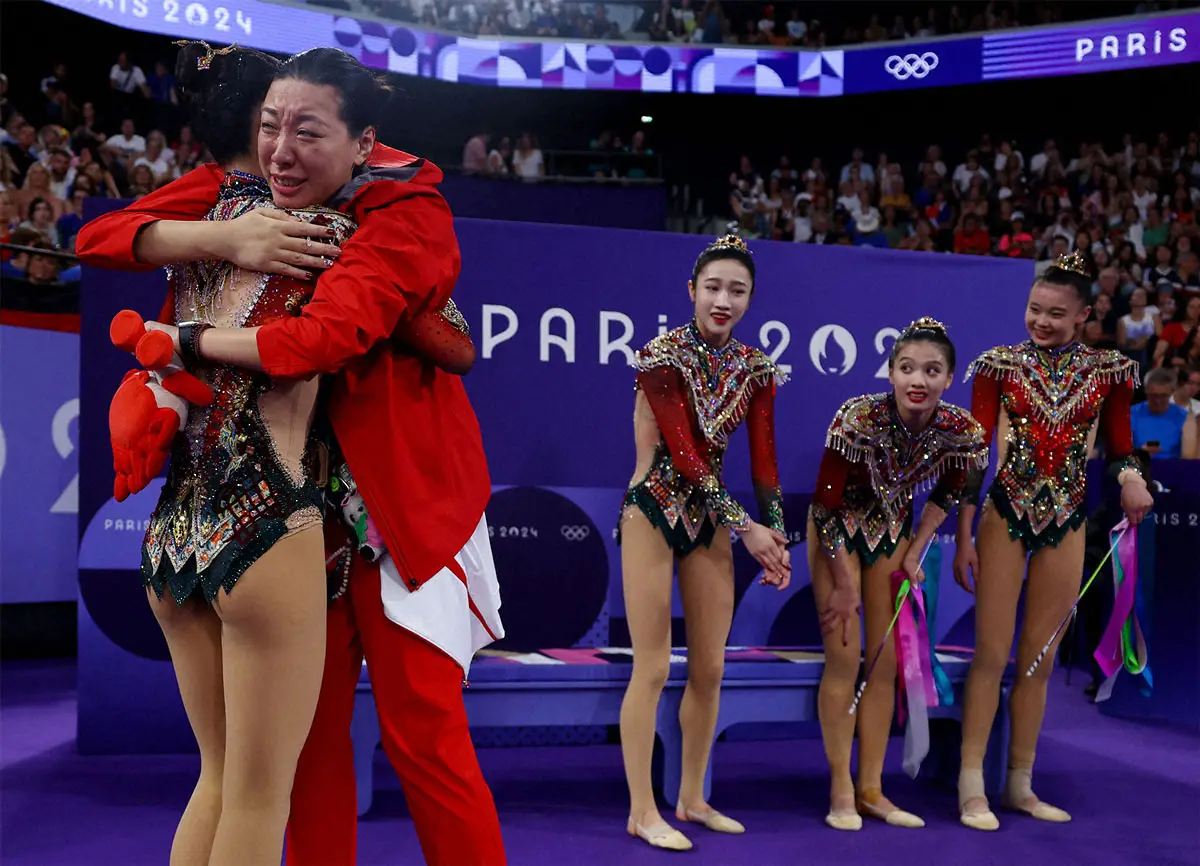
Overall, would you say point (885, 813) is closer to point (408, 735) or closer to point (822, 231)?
point (408, 735)

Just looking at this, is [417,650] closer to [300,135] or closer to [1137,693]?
[300,135]

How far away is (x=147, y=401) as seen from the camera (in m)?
1.65

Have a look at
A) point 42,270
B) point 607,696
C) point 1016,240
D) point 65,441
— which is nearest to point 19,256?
point 42,270

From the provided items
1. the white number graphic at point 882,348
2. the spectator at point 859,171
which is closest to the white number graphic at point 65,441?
the white number graphic at point 882,348

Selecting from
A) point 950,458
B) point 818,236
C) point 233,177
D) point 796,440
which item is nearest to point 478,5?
point 818,236

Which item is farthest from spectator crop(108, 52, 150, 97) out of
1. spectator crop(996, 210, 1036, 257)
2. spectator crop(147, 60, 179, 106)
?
spectator crop(996, 210, 1036, 257)

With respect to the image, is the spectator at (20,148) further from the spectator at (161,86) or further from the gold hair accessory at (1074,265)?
the gold hair accessory at (1074,265)

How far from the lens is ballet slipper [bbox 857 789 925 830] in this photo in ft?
12.4

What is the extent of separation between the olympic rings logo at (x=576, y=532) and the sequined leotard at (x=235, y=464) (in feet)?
9.64

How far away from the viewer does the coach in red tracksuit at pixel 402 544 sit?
5.87 ft

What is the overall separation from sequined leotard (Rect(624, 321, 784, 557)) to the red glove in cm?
197

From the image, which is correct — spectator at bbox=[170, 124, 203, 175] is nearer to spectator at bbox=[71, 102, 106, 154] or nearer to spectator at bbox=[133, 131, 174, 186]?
spectator at bbox=[133, 131, 174, 186]

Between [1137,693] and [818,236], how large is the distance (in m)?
7.30

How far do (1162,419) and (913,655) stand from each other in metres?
3.47
